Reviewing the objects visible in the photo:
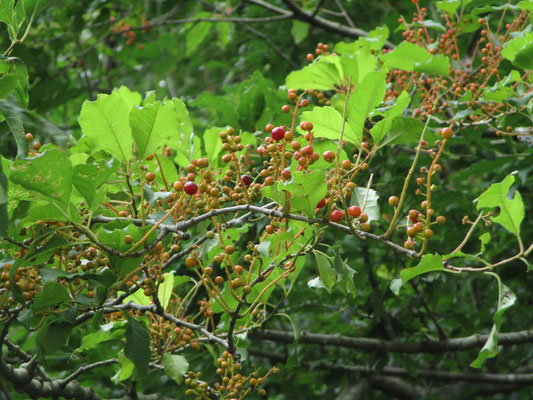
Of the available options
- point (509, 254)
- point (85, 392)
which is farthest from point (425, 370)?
point (85, 392)

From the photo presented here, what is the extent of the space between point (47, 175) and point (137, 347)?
53 cm

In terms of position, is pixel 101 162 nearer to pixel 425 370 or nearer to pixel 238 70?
pixel 425 370

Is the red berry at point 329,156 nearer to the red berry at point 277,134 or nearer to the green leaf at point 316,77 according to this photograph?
the red berry at point 277,134

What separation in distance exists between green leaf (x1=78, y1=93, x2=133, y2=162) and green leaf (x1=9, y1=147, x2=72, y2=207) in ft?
0.51

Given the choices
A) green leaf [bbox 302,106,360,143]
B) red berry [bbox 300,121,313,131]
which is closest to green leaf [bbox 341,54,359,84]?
green leaf [bbox 302,106,360,143]

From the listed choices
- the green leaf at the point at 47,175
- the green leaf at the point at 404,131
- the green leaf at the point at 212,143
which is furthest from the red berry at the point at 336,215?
the green leaf at the point at 212,143

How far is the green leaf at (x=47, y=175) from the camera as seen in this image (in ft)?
4.25

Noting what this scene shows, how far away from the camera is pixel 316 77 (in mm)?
2299

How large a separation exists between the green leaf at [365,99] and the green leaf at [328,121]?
31 mm

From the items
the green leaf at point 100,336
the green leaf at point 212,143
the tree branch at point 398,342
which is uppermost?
the green leaf at point 212,143

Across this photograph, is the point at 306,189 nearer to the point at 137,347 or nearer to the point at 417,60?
the point at 137,347

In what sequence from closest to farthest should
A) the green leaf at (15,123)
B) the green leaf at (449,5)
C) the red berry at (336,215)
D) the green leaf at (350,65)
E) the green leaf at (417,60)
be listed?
the red berry at (336,215)
the green leaf at (15,123)
the green leaf at (350,65)
the green leaf at (417,60)
the green leaf at (449,5)

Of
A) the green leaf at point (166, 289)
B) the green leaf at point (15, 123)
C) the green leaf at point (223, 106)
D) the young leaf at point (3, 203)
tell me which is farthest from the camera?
the green leaf at point (223, 106)

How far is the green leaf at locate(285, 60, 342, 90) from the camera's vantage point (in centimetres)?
225
